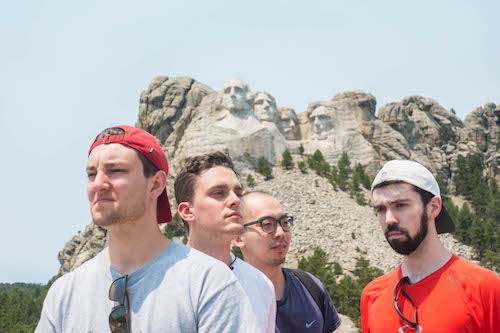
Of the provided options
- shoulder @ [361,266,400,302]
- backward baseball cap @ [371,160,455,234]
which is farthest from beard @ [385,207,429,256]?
shoulder @ [361,266,400,302]

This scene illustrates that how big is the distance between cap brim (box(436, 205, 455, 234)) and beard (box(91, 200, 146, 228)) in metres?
2.45

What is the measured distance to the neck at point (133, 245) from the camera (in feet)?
8.95

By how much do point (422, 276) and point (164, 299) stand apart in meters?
2.04

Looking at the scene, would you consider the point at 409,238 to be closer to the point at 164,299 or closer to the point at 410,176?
the point at 410,176

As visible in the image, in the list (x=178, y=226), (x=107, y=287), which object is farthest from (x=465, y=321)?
(x=178, y=226)

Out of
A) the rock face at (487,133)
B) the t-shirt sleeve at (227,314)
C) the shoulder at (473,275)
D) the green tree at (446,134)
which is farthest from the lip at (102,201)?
the green tree at (446,134)

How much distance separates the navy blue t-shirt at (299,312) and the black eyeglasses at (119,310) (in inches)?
70.7

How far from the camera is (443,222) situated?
394cm

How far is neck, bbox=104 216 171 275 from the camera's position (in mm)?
2727

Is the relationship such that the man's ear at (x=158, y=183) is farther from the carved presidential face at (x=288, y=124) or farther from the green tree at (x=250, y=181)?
the carved presidential face at (x=288, y=124)

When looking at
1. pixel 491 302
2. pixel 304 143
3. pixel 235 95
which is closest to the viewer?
pixel 491 302

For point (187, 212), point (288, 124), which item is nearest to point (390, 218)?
point (187, 212)

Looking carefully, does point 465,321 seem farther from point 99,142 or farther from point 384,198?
point 99,142

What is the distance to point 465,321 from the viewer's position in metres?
3.29
